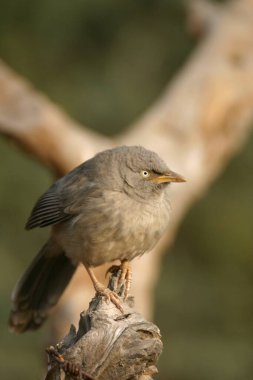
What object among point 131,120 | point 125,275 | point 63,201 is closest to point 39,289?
point 63,201

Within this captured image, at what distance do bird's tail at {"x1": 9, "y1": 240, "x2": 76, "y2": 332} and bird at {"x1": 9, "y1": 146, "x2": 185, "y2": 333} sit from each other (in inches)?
17.6

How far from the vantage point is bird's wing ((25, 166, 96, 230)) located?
709cm

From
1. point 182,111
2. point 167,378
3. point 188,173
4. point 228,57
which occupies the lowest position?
point 167,378

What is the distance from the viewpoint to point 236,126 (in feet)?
35.5

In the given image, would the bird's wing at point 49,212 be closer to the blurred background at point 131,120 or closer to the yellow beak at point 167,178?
the yellow beak at point 167,178

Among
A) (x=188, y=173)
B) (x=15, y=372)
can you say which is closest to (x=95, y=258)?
(x=188, y=173)

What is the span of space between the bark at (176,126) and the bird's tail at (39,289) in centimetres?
178

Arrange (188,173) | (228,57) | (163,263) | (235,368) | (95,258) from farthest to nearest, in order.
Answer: (163,263) → (235,368) → (228,57) → (188,173) → (95,258)

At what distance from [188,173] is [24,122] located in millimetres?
1875

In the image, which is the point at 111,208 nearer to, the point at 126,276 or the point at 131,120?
the point at 126,276

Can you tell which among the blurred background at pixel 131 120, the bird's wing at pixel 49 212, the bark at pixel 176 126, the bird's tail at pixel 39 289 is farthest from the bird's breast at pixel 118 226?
the blurred background at pixel 131 120

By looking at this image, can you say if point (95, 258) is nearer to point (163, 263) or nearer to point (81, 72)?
point (163, 263)

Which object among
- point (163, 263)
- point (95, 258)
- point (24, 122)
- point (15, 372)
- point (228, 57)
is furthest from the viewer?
point (163, 263)

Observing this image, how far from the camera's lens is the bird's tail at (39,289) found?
771 cm
